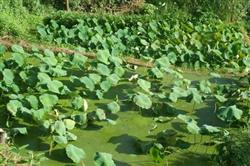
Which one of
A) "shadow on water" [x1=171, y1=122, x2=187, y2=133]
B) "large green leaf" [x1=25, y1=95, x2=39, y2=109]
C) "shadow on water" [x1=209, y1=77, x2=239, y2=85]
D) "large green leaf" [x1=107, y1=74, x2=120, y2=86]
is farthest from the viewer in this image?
"shadow on water" [x1=209, y1=77, x2=239, y2=85]

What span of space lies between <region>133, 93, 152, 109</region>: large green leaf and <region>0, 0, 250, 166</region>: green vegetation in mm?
14

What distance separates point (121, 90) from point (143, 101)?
0.92 metres

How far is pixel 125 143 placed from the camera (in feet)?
21.6

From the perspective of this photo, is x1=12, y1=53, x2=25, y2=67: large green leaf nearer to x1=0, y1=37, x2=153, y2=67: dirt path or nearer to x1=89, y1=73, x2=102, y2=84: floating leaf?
x1=89, y1=73, x2=102, y2=84: floating leaf

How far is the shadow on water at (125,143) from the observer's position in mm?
6400

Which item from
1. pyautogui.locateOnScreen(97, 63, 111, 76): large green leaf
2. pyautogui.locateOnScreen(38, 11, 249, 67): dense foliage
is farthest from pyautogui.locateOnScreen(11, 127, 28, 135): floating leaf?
pyautogui.locateOnScreen(38, 11, 249, 67): dense foliage

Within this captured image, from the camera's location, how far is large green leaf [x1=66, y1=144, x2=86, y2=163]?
19.2ft

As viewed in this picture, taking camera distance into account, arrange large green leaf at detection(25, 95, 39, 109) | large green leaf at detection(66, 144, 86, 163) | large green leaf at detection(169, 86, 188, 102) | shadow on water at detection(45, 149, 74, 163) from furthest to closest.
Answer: large green leaf at detection(169, 86, 188, 102) → large green leaf at detection(25, 95, 39, 109) → shadow on water at detection(45, 149, 74, 163) → large green leaf at detection(66, 144, 86, 163)

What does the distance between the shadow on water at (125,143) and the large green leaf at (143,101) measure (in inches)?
21.3

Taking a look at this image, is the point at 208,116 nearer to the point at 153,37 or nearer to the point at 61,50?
the point at 153,37

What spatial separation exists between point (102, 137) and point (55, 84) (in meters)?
1.09

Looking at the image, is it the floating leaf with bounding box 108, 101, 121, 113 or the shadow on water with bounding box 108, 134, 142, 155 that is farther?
the floating leaf with bounding box 108, 101, 121, 113

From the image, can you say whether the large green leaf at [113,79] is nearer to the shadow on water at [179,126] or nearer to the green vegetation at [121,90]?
the green vegetation at [121,90]

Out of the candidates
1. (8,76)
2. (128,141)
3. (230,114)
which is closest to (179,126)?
(230,114)
